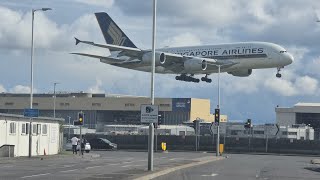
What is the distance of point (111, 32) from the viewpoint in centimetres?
7875

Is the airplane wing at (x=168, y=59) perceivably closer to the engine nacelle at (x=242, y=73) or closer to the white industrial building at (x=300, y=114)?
the engine nacelle at (x=242, y=73)

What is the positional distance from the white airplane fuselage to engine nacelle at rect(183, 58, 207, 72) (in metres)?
1.18

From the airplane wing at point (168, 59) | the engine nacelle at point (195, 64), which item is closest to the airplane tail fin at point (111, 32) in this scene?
the airplane wing at point (168, 59)

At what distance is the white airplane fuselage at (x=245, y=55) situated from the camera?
64500 mm

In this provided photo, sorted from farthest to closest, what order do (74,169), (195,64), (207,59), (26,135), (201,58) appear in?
(201,58) → (207,59) → (195,64) → (26,135) → (74,169)

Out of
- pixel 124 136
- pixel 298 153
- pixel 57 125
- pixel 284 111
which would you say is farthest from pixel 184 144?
pixel 284 111

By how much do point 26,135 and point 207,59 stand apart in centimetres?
2546

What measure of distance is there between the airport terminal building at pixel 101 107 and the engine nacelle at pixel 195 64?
218 ft

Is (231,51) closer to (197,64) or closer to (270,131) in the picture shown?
(197,64)

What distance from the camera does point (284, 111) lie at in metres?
129

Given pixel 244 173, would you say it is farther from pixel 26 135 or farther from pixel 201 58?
pixel 201 58

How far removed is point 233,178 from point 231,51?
41.5 m

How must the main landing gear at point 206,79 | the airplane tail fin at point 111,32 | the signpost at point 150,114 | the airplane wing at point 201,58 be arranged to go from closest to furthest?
the signpost at point 150,114, the airplane wing at point 201,58, the main landing gear at point 206,79, the airplane tail fin at point 111,32

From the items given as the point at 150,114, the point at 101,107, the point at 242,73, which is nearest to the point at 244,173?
the point at 150,114
